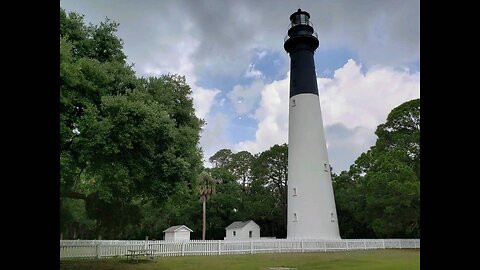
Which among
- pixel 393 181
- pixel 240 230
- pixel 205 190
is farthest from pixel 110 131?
pixel 240 230

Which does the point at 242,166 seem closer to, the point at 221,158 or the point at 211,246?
the point at 221,158

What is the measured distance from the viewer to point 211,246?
845 centimetres

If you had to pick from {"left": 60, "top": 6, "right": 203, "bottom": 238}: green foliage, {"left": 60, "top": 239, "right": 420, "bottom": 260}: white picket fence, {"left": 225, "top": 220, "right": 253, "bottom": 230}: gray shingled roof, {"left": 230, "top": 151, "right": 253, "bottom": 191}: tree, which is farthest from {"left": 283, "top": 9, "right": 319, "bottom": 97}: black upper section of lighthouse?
{"left": 230, "top": 151, "right": 253, "bottom": 191}: tree

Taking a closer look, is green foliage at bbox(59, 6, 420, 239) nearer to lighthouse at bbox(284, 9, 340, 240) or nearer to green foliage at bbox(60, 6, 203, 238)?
green foliage at bbox(60, 6, 203, 238)

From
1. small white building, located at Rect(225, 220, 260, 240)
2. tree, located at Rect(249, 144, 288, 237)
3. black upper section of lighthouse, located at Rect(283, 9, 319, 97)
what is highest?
black upper section of lighthouse, located at Rect(283, 9, 319, 97)

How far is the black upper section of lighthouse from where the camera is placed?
10672 millimetres

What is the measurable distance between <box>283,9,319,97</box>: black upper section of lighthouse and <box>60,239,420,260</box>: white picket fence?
4.36 metres

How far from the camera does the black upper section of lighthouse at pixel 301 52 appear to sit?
10.7m

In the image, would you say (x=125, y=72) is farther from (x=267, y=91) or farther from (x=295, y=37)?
(x=295, y=37)

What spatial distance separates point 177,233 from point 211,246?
349 cm

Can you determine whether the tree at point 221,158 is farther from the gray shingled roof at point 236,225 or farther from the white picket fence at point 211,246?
the white picket fence at point 211,246
